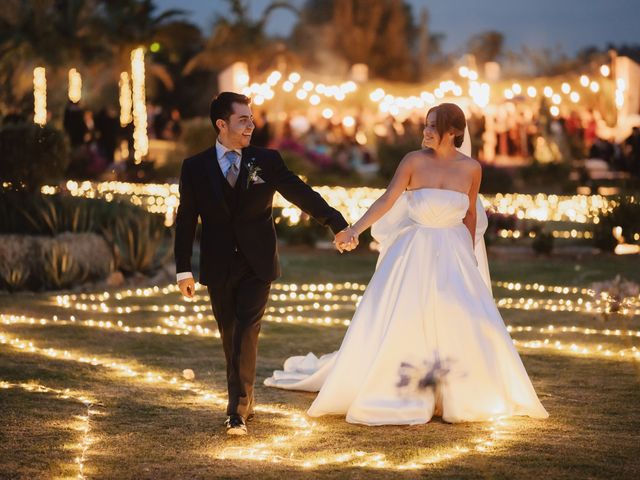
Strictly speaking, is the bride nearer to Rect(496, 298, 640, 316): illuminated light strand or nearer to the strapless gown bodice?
the strapless gown bodice

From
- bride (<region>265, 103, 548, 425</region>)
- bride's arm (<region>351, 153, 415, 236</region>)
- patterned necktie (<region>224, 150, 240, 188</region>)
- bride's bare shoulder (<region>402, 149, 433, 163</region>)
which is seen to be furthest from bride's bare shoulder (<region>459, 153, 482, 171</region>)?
patterned necktie (<region>224, 150, 240, 188</region>)

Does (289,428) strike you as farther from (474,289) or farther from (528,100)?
(528,100)

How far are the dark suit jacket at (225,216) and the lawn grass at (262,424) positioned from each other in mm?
980

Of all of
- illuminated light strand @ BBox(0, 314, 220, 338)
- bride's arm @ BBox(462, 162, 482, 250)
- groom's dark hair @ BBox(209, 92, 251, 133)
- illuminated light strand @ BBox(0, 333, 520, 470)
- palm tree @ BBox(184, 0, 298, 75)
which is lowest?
illuminated light strand @ BBox(0, 333, 520, 470)

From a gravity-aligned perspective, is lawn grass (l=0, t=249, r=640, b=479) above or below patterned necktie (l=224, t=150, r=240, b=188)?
below

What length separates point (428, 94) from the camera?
122 ft

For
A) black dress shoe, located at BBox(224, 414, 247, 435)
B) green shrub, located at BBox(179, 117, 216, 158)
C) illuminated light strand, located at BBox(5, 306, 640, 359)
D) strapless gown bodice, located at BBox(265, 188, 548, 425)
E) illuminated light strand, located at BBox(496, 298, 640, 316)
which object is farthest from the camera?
green shrub, located at BBox(179, 117, 216, 158)

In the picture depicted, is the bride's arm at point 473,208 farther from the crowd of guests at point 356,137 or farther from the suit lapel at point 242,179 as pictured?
the crowd of guests at point 356,137

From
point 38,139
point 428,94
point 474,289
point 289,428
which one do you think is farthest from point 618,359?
point 428,94

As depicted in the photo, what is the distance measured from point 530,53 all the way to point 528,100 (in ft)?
82.7

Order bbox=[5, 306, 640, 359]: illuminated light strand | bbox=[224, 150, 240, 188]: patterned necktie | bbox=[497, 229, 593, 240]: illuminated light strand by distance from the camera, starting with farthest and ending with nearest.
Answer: bbox=[497, 229, 593, 240]: illuminated light strand < bbox=[5, 306, 640, 359]: illuminated light strand < bbox=[224, 150, 240, 188]: patterned necktie

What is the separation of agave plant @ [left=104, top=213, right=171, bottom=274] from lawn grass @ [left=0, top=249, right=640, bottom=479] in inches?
135

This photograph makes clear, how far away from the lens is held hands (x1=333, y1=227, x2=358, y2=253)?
306 inches

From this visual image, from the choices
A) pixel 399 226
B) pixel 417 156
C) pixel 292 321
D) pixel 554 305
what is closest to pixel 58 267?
pixel 292 321
